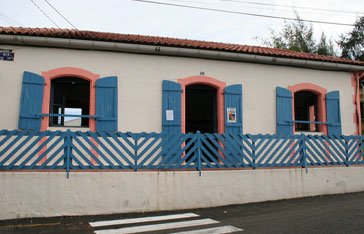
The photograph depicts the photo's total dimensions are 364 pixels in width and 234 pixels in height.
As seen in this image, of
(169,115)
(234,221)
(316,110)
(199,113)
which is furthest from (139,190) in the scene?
(316,110)

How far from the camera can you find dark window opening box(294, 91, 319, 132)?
10.9 m

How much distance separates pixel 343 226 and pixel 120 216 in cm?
397

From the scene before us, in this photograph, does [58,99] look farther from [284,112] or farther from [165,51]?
[284,112]

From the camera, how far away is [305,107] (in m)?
12.0

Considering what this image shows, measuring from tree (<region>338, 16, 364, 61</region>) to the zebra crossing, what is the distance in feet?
68.2

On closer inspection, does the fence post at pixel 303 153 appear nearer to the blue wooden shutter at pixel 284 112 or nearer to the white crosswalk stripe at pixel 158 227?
the blue wooden shutter at pixel 284 112

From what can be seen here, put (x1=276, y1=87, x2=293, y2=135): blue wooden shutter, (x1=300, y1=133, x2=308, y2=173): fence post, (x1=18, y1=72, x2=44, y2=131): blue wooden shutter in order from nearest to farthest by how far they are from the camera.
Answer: (x1=18, y1=72, x2=44, y2=131): blue wooden shutter → (x1=300, y1=133, x2=308, y2=173): fence post → (x1=276, y1=87, x2=293, y2=135): blue wooden shutter

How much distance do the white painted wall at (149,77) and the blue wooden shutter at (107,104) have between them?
187 millimetres

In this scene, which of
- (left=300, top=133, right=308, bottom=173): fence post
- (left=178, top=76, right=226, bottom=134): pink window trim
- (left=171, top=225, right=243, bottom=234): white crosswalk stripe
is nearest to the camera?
(left=171, top=225, right=243, bottom=234): white crosswalk stripe

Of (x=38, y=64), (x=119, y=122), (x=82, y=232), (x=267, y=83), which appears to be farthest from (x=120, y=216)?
(x=267, y=83)

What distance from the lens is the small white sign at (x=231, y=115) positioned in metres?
9.37

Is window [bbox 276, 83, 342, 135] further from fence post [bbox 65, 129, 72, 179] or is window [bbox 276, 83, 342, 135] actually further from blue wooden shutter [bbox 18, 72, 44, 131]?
blue wooden shutter [bbox 18, 72, 44, 131]

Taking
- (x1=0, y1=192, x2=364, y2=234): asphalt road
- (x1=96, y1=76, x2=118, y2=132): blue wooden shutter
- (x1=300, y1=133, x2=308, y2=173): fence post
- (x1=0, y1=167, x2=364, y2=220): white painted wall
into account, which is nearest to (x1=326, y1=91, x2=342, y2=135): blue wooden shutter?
(x1=300, y1=133, x2=308, y2=173): fence post

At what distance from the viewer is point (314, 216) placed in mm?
5770
